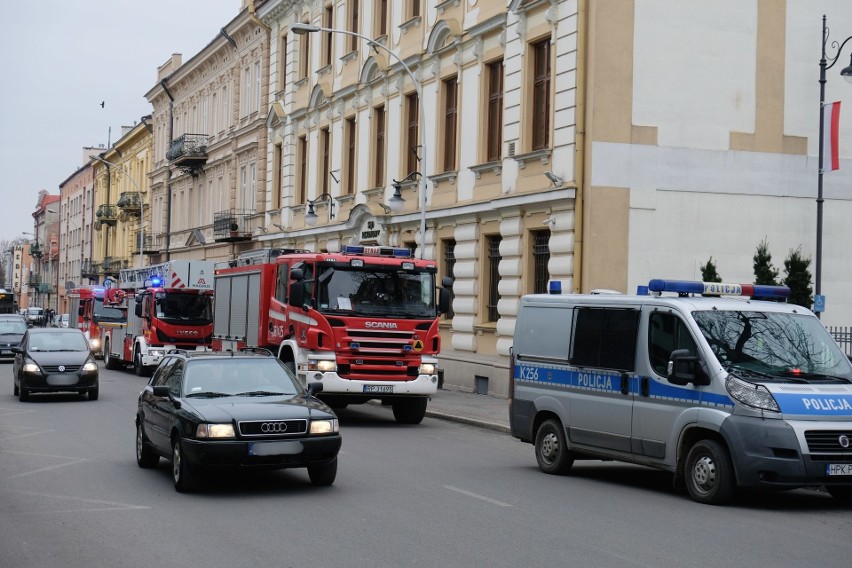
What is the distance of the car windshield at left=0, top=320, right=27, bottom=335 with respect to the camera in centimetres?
4484

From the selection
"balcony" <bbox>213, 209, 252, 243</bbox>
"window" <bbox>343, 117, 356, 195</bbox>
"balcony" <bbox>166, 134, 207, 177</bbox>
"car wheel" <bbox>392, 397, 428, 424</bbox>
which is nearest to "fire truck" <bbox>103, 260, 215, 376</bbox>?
"window" <bbox>343, 117, 356, 195</bbox>

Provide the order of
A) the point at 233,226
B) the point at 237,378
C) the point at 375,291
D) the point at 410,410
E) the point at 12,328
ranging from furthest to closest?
the point at 233,226, the point at 12,328, the point at 410,410, the point at 375,291, the point at 237,378

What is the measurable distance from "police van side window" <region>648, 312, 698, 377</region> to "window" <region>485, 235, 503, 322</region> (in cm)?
1526

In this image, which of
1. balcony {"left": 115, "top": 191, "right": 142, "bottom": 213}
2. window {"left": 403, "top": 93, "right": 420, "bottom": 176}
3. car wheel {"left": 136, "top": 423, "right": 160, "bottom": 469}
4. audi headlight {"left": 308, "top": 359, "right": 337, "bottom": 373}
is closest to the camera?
car wheel {"left": 136, "top": 423, "right": 160, "bottom": 469}

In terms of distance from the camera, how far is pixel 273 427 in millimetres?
11773

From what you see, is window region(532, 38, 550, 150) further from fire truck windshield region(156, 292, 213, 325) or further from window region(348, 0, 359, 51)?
fire truck windshield region(156, 292, 213, 325)

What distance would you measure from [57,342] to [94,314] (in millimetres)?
18046

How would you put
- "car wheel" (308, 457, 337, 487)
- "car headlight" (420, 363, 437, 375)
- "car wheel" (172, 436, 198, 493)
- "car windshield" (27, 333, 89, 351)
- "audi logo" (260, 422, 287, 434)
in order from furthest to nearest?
"car windshield" (27, 333, 89, 351) < "car headlight" (420, 363, 437, 375) < "car wheel" (308, 457, 337, 487) < "car wheel" (172, 436, 198, 493) < "audi logo" (260, 422, 287, 434)

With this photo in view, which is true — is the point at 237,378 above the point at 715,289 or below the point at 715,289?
below

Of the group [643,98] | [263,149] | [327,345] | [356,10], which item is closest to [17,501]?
[327,345]

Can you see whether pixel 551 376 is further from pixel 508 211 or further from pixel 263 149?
pixel 263 149

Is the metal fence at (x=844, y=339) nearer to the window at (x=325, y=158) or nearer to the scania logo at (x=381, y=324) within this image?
the scania logo at (x=381, y=324)

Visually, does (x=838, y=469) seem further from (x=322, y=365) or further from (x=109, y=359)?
(x=109, y=359)

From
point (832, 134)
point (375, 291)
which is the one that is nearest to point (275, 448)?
point (375, 291)
